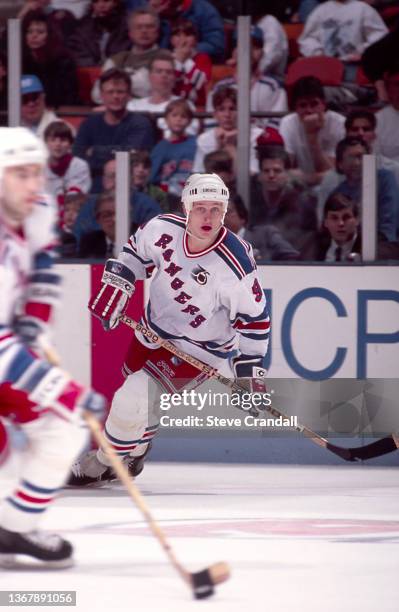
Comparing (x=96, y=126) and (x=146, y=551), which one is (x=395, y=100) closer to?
(x=96, y=126)

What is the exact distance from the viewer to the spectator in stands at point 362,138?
510 cm

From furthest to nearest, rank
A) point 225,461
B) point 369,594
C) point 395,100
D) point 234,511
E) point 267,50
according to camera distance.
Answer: point 267,50 < point 395,100 < point 225,461 < point 234,511 < point 369,594

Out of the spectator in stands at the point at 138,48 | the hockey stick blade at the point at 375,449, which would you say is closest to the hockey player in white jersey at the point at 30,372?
the hockey stick blade at the point at 375,449

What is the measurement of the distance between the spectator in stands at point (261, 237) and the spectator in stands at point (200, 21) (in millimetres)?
1460

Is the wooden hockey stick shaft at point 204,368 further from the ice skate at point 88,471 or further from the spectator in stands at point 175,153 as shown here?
the spectator in stands at point 175,153

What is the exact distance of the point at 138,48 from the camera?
634 cm

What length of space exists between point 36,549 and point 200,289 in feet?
5.21

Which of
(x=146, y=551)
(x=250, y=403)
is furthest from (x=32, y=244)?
(x=250, y=403)

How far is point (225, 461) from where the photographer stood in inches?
207

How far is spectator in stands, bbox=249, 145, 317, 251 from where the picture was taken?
5254 mm

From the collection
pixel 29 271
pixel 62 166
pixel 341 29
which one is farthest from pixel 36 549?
pixel 341 29

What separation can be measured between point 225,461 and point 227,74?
1995mm

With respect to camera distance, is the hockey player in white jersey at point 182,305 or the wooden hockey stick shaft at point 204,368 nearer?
the hockey player in white jersey at point 182,305

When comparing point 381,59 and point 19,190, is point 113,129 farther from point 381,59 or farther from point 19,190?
point 19,190
